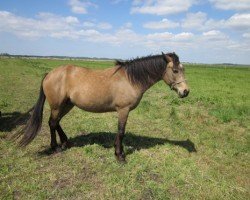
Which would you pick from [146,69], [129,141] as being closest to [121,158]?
[129,141]

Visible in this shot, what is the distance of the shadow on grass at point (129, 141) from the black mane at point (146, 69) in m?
2.02

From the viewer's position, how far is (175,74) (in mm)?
7793

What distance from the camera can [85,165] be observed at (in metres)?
7.36

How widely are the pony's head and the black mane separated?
0.15 metres

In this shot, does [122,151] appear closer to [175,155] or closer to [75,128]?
[175,155]

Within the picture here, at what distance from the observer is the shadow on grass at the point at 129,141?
29.5 feet

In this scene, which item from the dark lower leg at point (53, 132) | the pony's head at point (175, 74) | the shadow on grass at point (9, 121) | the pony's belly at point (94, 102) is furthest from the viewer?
the shadow on grass at point (9, 121)

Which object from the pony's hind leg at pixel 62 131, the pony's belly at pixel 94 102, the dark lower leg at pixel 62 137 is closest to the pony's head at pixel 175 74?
the pony's belly at pixel 94 102

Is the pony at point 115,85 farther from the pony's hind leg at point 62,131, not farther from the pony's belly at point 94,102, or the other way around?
the pony's hind leg at point 62,131

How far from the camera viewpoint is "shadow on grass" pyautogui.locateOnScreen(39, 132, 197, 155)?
29.5ft

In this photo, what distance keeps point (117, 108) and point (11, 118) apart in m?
5.64

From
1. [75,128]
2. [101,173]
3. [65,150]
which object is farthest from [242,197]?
[75,128]

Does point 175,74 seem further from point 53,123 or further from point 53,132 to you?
point 53,132

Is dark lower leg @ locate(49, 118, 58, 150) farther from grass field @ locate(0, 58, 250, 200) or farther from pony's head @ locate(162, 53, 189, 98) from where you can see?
pony's head @ locate(162, 53, 189, 98)
